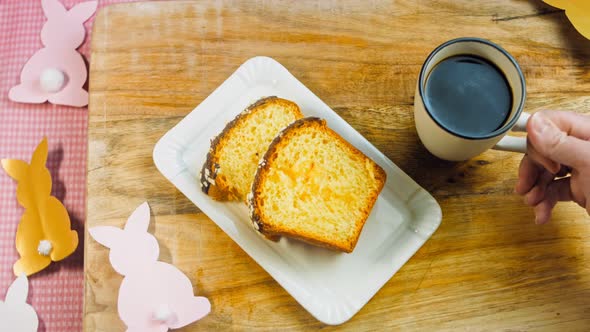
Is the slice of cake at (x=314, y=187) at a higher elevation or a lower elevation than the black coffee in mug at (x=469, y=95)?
lower

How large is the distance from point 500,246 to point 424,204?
0.23 metres

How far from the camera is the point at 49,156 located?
1566mm

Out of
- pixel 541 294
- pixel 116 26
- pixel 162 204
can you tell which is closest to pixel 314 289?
pixel 162 204

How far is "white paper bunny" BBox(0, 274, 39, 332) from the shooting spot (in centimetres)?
145

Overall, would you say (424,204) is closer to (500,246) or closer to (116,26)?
(500,246)

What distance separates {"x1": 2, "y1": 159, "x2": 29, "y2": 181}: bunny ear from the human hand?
1.30 m

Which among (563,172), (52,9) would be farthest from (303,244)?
(52,9)

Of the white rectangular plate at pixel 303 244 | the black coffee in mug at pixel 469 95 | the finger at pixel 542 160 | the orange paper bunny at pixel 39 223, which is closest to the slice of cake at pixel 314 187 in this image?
the white rectangular plate at pixel 303 244

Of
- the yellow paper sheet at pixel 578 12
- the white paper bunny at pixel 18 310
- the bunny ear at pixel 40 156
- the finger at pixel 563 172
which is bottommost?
the white paper bunny at pixel 18 310

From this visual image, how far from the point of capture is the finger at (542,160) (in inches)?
45.8

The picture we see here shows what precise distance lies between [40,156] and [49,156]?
0.06 metres

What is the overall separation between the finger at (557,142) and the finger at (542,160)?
4cm

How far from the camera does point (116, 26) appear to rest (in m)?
1.40

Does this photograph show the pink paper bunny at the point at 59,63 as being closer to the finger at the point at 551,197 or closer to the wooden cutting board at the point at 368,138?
the wooden cutting board at the point at 368,138
